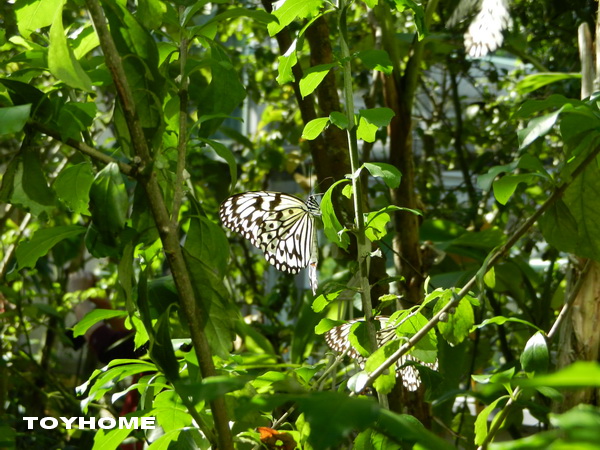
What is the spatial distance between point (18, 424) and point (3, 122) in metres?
2.20

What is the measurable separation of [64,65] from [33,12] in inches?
7.2

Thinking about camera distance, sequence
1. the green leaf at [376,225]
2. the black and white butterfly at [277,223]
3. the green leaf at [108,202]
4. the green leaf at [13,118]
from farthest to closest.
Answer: the black and white butterfly at [277,223]
the green leaf at [376,225]
the green leaf at [108,202]
the green leaf at [13,118]

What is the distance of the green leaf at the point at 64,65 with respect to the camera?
56 cm

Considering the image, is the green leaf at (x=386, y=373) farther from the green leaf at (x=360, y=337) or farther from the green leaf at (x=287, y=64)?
the green leaf at (x=287, y=64)

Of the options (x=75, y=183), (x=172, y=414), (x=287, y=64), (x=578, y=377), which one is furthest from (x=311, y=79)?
(x=578, y=377)

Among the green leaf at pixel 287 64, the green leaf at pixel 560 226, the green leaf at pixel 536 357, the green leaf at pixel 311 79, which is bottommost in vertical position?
the green leaf at pixel 536 357

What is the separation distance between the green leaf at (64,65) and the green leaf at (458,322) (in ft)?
1.22

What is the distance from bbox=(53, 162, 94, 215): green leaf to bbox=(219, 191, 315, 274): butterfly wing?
390mm

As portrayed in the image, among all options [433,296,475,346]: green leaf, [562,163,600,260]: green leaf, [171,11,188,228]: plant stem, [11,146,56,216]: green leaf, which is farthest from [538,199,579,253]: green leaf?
[11,146,56,216]: green leaf

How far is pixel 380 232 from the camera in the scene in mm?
758

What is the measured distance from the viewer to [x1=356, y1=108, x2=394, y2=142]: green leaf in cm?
71

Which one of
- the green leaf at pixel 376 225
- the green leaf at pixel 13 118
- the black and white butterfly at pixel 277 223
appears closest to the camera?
the green leaf at pixel 13 118

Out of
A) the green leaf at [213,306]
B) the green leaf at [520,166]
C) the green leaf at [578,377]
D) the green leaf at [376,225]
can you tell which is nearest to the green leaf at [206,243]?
the green leaf at [213,306]

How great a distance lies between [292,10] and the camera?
705 mm
